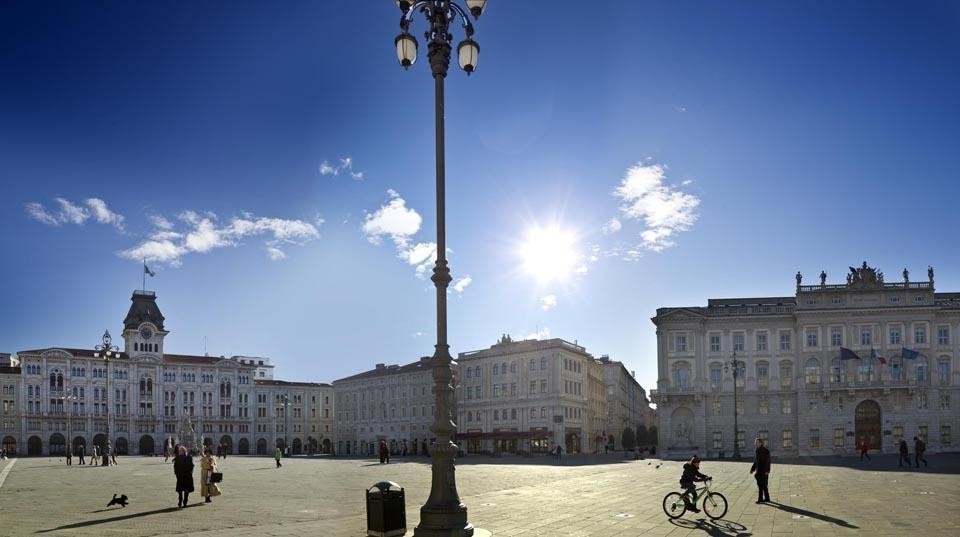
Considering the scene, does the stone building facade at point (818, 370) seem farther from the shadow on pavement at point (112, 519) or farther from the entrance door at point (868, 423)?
the shadow on pavement at point (112, 519)

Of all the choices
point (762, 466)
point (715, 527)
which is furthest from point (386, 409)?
point (715, 527)

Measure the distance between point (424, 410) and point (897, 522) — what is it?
8756 cm

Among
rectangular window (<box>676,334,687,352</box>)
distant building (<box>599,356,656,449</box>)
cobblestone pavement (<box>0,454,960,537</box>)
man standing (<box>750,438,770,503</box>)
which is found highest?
rectangular window (<box>676,334,687,352</box>)

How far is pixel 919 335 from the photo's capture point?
73625mm

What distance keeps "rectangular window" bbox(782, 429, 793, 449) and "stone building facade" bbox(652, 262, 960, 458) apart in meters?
0.10

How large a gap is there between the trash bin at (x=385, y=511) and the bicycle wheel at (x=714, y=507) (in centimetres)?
817

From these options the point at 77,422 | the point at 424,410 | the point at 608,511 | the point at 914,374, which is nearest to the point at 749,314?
the point at 914,374

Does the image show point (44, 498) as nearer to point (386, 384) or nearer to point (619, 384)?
point (386, 384)

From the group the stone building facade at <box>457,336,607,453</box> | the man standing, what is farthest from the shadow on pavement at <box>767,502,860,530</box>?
the stone building facade at <box>457,336,607,453</box>

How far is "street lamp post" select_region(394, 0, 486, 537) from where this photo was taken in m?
14.8

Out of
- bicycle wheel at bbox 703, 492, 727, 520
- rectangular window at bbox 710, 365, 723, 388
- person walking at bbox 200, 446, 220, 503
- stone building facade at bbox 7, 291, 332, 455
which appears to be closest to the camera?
bicycle wheel at bbox 703, 492, 727, 520

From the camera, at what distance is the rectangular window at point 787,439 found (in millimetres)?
74950

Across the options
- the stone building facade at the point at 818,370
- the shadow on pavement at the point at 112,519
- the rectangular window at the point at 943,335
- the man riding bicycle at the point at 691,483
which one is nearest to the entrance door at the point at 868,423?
the stone building facade at the point at 818,370

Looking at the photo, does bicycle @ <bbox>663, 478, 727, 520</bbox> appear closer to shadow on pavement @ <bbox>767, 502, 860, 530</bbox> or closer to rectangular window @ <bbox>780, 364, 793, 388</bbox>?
shadow on pavement @ <bbox>767, 502, 860, 530</bbox>
